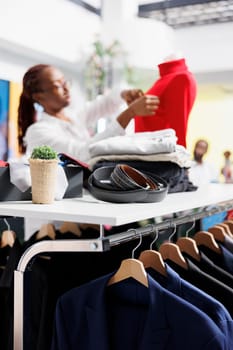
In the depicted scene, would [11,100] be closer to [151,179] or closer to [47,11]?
[47,11]

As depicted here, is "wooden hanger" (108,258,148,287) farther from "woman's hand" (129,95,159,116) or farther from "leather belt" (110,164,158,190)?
"woman's hand" (129,95,159,116)

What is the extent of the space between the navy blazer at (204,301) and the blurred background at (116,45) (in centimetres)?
295

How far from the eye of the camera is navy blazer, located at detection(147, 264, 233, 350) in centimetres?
104

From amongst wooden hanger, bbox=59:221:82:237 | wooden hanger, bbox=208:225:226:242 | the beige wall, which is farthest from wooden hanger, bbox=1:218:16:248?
the beige wall

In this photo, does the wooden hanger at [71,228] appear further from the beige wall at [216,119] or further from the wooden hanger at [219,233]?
the beige wall at [216,119]

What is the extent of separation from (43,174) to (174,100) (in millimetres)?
729

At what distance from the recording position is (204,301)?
1.07 metres

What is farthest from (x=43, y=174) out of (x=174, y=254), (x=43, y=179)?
Result: (x=174, y=254)

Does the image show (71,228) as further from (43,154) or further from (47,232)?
(43,154)

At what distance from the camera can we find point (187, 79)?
174cm

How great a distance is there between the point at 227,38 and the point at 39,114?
2.85 m

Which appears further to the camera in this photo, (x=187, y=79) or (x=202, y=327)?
(x=187, y=79)

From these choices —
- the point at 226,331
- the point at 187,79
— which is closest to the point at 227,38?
the point at 187,79

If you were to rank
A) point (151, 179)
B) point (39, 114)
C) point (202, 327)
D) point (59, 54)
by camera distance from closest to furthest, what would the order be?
point (202, 327), point (151, 179), point (39, 114), point (59, 54)
